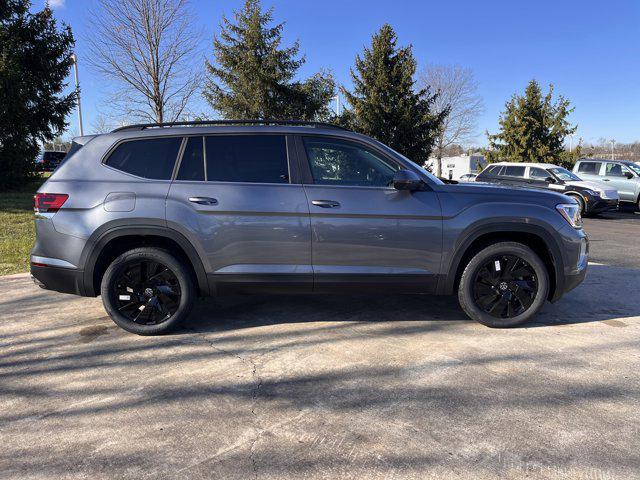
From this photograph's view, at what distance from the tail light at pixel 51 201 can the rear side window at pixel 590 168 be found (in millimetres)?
18910

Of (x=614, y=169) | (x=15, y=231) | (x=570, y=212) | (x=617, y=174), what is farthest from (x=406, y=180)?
(x=614, y=169)

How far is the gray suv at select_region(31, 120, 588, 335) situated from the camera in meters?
3.93

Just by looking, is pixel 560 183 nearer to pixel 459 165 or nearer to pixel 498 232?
pixel 498 232

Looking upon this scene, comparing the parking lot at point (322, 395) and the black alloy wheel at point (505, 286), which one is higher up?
the black alloy wheel at point (505, 286)

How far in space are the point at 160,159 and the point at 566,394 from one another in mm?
3705

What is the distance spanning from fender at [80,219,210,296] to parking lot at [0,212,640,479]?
2.19 ft

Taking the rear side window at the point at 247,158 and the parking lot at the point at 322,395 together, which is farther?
the rear side window at the point at 247,158

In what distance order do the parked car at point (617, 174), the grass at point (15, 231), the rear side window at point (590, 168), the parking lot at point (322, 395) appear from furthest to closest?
the rear side window at point (590, 168) < the parked car at point (617, 174) < the grass at point (15, 231) < the parking lot at point (322, 395)

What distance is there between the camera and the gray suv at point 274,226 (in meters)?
3.93

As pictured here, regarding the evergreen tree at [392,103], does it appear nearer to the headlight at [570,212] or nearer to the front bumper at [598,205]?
the front bumper at [598,205]

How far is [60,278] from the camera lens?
13.1 ft

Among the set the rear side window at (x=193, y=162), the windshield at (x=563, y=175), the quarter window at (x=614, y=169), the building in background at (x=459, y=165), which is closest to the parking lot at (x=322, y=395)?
the rear side window at (x=193, y=162)

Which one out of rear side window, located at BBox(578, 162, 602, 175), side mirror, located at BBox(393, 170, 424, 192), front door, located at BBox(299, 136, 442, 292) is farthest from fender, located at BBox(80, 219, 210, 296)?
rear side window, located at BBox(578, 162, 602, 175)

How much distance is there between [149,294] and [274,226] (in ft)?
4.27
